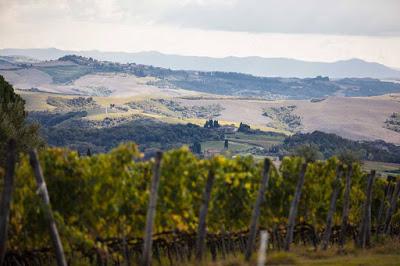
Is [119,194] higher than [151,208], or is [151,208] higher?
[151,208]

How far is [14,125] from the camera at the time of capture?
63469 millimetres

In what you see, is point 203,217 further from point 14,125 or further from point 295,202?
point 14,125

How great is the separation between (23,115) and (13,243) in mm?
48326

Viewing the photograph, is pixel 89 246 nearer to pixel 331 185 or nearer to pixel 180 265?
pixel 180 265

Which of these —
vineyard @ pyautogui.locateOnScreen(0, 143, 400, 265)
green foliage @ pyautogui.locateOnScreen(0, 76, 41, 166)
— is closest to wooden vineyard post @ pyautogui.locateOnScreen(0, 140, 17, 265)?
vineyard @ pyautogui.locateOnScreen(0, 143, 400, 265)

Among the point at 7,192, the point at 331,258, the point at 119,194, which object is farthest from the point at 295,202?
the point at 7,192

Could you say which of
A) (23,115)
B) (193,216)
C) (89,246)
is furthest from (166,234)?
(23,115)

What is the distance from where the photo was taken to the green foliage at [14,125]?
5666 cm

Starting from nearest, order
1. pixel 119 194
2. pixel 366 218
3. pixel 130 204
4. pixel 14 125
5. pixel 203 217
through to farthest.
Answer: pixel 203 217 → pixel 119 194 → pixel 130 204 → pixel 366 218 → pixel 14 125

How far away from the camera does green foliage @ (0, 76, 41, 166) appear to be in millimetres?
56656

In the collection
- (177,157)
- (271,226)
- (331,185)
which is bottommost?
(271,226)

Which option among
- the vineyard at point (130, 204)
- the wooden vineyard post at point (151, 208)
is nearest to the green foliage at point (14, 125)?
the vineyard at point (130, 204)

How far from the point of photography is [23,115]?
223ft

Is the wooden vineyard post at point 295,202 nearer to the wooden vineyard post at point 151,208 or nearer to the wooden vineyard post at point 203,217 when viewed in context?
the wooden vineyard post at point 203,217
